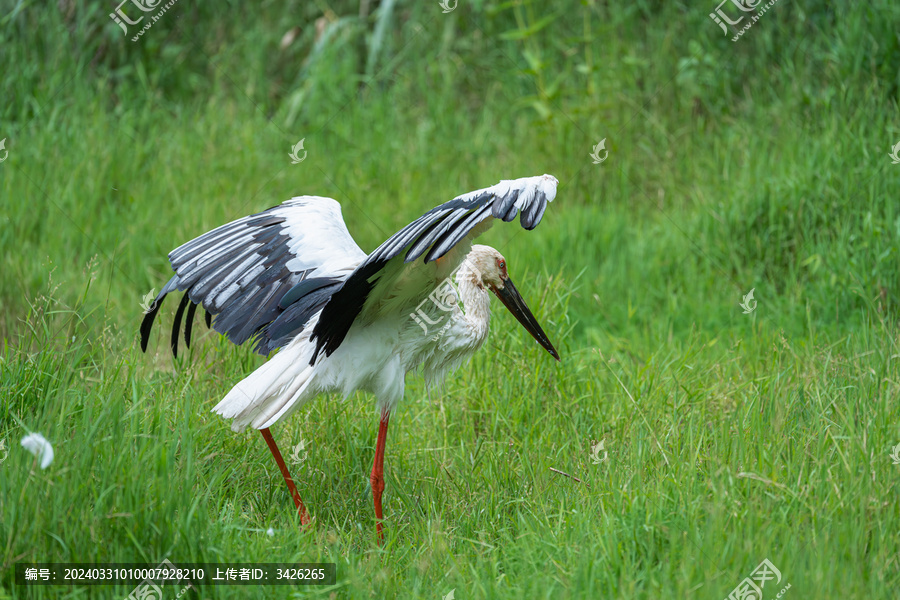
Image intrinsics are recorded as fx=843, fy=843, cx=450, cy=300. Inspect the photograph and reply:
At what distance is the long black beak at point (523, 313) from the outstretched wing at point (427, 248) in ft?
2.50

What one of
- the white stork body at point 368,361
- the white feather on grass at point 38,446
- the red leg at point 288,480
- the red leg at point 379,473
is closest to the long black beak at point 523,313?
the white stork body at point 368,361

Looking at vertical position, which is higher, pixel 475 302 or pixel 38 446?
pixel 38 446

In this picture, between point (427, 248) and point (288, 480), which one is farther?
point (288, 480)

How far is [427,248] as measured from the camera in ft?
8.89

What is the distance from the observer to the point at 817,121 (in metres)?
5.88

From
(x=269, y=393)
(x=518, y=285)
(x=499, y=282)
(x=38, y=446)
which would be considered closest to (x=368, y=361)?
(x=269, y=393)

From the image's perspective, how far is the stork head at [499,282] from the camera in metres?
3.94

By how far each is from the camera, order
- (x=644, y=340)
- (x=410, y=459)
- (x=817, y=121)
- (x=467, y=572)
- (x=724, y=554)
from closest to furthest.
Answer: (x=724, y=554) < (x=467, y=572) < (x=410, y=459) < (x=644, y=340) < (x=817, y=121)

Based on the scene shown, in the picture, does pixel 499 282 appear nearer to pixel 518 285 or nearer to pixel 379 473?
pixel 518 285

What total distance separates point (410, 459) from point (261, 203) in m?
2.98

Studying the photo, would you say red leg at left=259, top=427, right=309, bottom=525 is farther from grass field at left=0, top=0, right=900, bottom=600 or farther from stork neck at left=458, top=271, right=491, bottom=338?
stork neck at left=458, top=271, right=491, bottom=338

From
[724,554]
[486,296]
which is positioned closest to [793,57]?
[486,296]

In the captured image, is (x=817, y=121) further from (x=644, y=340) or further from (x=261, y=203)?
(x=261, y=203)

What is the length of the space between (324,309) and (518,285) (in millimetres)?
1887
